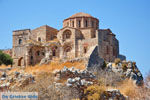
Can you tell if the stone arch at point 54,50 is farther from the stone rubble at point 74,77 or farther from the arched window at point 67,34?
the stone rubble at point 74,77

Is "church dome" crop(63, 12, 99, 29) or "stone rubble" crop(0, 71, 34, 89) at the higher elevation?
"church dome" crop(63, 12, 99, 29)

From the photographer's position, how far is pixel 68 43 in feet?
127

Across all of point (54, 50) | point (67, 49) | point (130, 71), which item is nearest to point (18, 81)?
point (130, 71)

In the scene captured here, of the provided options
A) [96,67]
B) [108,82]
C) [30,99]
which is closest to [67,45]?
[96,67]

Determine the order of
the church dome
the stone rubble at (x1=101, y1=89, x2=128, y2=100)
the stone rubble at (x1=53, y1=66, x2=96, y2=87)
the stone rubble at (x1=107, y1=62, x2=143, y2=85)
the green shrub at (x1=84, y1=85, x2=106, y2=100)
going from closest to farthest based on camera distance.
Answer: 1. the green shrub at (x1=84, y1=85, x2=106, y2=100)
2. the stone rubble at (x1=101, y1=89, x2=128, y2=100)
3. the stone rubble at (x1=53, y1=66, x2=96, y2=87)
4. the stone rubble at (x1=107, y1=62, x2=143, y2=85)
5. the church dome

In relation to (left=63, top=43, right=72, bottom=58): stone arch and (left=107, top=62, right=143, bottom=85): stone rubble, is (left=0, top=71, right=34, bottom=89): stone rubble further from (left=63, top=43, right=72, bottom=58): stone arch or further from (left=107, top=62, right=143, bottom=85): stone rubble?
(left=63, top=43, right=72, bottom=58): stone arch

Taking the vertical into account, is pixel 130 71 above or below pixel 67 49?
below

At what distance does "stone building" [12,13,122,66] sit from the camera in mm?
37156

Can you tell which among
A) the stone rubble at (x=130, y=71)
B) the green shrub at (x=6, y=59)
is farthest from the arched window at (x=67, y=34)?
the stone rubble at (x=130, y=71)

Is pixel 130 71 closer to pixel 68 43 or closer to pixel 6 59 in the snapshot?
pixel 68 43

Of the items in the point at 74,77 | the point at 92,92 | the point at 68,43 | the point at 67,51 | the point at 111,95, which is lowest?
the point at 111,95

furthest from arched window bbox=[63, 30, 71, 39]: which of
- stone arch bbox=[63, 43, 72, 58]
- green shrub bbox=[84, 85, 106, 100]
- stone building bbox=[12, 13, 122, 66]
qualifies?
green shrub bbox=[84, 85, 106, 100]

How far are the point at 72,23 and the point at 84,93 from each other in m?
26.7

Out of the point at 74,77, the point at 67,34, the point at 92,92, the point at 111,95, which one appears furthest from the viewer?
the point at 67,34
